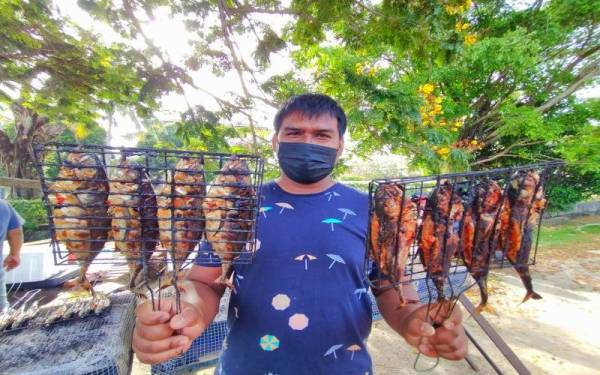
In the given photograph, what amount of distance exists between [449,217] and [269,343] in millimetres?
1222

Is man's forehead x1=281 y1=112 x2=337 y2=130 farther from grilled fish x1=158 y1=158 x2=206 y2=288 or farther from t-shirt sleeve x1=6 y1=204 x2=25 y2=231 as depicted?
t-shirt sleeve x1=6 y1=204 x2=25 y2=231

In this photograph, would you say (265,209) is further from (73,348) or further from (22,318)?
(22,318)

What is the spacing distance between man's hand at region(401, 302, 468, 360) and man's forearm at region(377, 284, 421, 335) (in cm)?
17

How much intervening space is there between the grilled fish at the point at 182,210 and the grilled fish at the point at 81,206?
9.7 inches

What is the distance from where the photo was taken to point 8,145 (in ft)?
42.3

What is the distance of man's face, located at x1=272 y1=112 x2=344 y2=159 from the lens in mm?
2049

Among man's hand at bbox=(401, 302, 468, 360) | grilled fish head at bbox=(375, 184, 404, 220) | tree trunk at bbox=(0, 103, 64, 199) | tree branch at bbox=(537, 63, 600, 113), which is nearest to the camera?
grilled fish head at bbox=(375, 184, 404, 220)

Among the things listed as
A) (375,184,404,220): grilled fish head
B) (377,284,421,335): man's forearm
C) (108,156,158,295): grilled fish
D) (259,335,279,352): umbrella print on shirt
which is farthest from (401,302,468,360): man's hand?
(108,156,158,295): grilled fish

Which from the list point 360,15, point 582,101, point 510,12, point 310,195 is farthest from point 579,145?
point 310,195

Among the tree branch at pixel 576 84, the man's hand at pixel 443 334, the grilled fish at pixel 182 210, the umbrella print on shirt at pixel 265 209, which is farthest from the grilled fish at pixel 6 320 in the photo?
the tree branch at pixel 576 84

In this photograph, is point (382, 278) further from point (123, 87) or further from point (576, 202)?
point (576, 202)

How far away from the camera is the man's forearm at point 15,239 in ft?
15.1

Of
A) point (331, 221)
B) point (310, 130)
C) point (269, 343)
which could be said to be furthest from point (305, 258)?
point (310, 130)

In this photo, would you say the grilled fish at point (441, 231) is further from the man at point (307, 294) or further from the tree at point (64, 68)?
the tree at point (64, 68)
